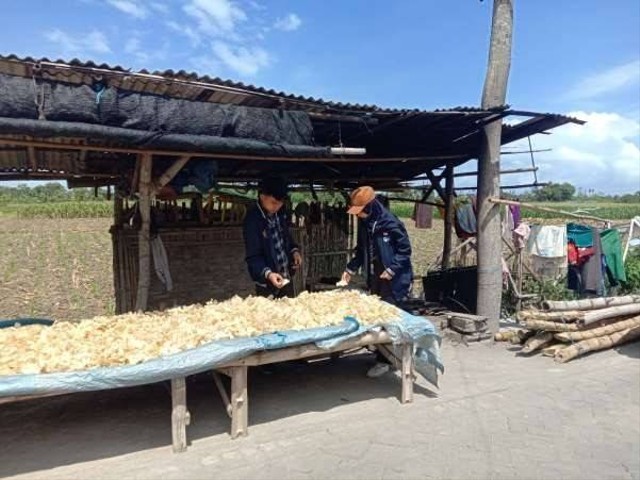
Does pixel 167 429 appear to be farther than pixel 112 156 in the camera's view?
No

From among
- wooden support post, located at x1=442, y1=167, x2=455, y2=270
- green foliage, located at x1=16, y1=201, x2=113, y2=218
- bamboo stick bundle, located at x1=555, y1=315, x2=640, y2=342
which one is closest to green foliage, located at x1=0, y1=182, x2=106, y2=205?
green foliage, located at x1=16, y1=201, x2=113, y2=218

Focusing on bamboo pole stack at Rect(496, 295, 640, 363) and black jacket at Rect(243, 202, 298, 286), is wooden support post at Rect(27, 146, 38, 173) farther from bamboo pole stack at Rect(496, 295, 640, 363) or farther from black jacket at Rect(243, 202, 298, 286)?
bamboo pole stack at Rect(496, 295, 640, 363)

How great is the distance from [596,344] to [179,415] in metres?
5.45

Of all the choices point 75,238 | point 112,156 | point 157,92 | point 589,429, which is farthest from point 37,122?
point 75,238

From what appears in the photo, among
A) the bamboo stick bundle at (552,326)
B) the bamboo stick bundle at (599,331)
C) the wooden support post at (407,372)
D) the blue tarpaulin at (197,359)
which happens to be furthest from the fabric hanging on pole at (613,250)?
the wooden support post at (407,372)

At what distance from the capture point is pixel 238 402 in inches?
161

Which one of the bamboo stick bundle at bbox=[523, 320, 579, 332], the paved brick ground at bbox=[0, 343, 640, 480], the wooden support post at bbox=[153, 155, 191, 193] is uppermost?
the wooden support post at bbox=[153, 155, 191, 193]

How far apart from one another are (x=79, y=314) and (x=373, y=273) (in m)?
6.48

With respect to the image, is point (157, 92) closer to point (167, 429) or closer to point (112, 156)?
point (112, 156)

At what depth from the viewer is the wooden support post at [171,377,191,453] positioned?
3.79 meters

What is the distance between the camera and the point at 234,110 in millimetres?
5066

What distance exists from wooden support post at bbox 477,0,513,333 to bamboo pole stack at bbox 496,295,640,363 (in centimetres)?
66

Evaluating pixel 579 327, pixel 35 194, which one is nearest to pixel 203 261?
pixel 579 327

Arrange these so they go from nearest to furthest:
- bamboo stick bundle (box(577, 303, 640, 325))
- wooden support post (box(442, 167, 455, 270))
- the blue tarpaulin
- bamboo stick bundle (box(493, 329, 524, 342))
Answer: the blue tarpaulin → bamboo stick bundle (box(577, 303, 640, 325)) → bamboo stick bundle (box(493, 329, 524, 342)) → wooden support post (box(442, 167, 455, 270))
